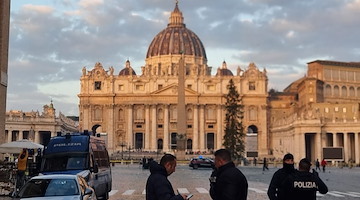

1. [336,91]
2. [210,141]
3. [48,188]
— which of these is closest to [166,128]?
[210,141]

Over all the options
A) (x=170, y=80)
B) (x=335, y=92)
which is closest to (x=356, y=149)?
(x=335, y=92)

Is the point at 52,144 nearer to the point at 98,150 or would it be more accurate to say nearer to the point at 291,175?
the point at 98,150

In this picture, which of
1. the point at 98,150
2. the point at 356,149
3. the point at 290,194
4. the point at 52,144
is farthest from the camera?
the point at 356,149

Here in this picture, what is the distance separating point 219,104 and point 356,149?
4573cm

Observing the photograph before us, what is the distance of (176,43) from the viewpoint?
150125 millimetres

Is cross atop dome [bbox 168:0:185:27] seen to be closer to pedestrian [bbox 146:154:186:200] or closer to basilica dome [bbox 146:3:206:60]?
basilica dome [bbox 146:3:206:60]

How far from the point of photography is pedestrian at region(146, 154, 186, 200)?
7.73 m

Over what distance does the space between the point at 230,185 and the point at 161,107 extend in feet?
388

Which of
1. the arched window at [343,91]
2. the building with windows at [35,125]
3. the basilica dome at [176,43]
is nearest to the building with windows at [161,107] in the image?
the arched window at [343,91]

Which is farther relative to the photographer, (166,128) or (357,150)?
(166,128)

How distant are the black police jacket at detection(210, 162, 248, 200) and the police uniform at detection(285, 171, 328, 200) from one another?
1.28 meters

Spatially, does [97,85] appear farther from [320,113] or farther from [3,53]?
[3,53]

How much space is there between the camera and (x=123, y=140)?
124812 mm

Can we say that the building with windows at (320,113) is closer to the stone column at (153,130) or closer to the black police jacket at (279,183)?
the stone column at (153,130)
